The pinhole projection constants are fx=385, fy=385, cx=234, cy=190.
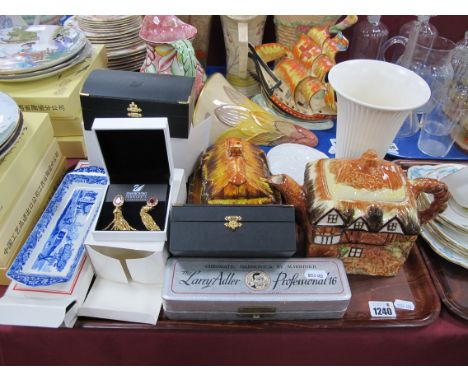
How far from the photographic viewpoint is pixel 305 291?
0.60 metres

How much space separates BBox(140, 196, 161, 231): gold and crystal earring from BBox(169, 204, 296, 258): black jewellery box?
0.04 meters

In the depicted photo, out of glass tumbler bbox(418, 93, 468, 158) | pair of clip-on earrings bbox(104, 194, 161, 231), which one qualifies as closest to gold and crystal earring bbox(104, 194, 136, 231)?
pair of clip-on earrings bbox(104, 194, 161, 231)

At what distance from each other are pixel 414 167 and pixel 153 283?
2.01 feet

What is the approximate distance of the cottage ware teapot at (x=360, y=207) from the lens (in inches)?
23.2

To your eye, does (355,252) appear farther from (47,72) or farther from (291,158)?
(47,72)

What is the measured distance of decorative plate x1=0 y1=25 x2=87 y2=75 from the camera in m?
0.87

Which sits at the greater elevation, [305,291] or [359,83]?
[359,83]

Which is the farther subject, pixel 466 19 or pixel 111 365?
pixel 466 19

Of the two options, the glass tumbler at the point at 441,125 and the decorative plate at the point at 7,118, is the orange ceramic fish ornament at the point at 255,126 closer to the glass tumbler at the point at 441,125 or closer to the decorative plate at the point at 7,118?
the glass tumbler at the point at 441,125

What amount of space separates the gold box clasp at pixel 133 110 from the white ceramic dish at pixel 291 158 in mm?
299

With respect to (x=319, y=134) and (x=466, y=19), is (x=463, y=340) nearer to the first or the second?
(x=319, y=134)

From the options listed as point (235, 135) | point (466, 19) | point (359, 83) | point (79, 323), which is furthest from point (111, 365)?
point (466, 19)

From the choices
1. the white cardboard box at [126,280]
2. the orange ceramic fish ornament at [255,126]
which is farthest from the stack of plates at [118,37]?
the white cardboard box at [126,280]

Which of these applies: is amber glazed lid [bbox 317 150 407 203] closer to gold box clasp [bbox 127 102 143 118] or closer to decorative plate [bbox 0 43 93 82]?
gold box clasp [bbox 127 102 143 118]
